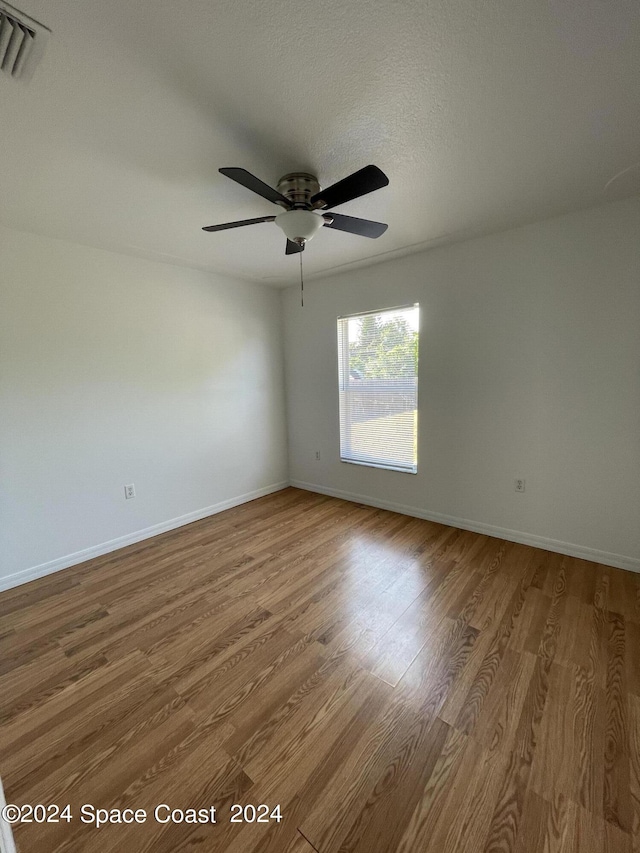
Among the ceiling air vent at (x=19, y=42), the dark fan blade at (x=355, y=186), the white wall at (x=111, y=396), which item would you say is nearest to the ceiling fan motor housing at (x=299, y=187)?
A: the dark fan blade at (x=355, y=186)

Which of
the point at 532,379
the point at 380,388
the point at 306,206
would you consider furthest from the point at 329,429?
the point at 306,206

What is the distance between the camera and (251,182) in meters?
1.42

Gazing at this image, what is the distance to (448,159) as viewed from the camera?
1.71m

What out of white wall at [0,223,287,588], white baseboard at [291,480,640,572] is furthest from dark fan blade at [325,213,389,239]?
white baseboard at [291,480,640,572]

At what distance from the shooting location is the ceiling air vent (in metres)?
1.00

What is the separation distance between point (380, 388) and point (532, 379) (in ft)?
4.35

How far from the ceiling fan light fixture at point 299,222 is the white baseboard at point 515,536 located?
2.60 metres

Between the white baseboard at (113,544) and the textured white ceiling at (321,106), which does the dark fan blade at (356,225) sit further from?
the white baseboard at (113,544)

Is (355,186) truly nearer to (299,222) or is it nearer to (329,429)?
(299,222)

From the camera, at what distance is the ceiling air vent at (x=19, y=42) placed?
100 centimetres

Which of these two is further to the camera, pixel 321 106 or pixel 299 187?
pixel 299 187

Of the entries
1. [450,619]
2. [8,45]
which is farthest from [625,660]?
[8,45]

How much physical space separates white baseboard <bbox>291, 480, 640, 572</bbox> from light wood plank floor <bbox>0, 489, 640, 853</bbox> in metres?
0.10

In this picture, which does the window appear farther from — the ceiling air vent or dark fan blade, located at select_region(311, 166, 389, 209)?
the ceiling air vent
